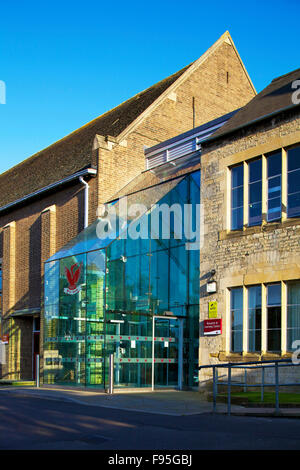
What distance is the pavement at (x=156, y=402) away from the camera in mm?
11953

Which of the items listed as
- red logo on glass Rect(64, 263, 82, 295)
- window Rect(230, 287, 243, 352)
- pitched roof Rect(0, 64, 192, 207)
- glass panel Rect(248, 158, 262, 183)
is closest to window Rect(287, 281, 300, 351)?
window Rect(230, 287, 243, 352)

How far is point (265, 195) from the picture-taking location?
1545 cm

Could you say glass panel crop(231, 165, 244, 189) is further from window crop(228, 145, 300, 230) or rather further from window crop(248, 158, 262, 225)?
window crop(248, 158, 262, 225)

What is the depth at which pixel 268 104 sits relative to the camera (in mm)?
16484

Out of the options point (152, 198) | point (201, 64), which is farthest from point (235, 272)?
point (201, 64)

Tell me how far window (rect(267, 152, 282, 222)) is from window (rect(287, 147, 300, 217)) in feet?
1.10

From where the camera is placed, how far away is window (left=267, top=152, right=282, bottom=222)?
49.8ft

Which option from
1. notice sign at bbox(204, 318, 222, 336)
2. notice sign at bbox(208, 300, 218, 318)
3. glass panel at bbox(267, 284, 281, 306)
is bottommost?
notice sign at bbox(204, 318, 222, 336)

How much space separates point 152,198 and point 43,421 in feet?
35.7

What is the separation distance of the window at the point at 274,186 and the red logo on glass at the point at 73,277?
758 centimetres

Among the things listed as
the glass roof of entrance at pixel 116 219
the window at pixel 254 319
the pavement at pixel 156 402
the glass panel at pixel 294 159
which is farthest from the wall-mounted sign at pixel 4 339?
the glass panel at pixel 294 159

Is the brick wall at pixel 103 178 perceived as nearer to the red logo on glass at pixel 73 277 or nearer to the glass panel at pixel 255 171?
the red logo on glass at pixel 73 277

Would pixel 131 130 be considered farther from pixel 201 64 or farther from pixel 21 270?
pixel 21 270
